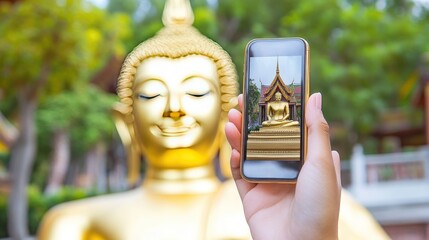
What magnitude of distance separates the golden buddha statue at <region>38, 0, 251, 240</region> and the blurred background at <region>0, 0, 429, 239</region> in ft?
8.97

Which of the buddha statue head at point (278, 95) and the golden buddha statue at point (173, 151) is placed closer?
the buddha statue head at point (278, 95)

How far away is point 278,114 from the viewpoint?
876mm

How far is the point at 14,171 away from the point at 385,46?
12.8 feet

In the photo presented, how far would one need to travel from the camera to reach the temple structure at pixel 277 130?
87cm

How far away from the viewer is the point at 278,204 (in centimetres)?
85

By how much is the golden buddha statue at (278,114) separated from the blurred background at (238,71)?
3425 millimetres

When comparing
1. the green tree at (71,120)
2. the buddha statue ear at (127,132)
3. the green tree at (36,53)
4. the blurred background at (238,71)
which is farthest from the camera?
the green tree at (71,120)

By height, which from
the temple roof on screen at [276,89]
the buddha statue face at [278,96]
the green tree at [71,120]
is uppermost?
the temple roof on screen at [276,89]

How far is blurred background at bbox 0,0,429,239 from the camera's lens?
4.97 metres

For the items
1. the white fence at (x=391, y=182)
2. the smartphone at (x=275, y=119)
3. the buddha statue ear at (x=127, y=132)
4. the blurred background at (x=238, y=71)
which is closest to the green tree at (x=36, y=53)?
the blurred background at (x=238, y=71)

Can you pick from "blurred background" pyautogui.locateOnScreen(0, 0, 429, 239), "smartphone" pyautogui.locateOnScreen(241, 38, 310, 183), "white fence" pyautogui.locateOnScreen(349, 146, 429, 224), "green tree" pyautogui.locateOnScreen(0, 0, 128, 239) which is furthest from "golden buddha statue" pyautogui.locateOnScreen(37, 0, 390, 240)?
"white fence" pyautogui.locateOnScreen(349, 146, 429, 224)

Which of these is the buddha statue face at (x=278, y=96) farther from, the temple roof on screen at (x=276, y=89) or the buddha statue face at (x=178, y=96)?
the buddha statue face at (x=178, y=96)

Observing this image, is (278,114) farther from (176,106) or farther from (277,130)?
(176,106)

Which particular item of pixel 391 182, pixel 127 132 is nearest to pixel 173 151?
pixel 127 132
